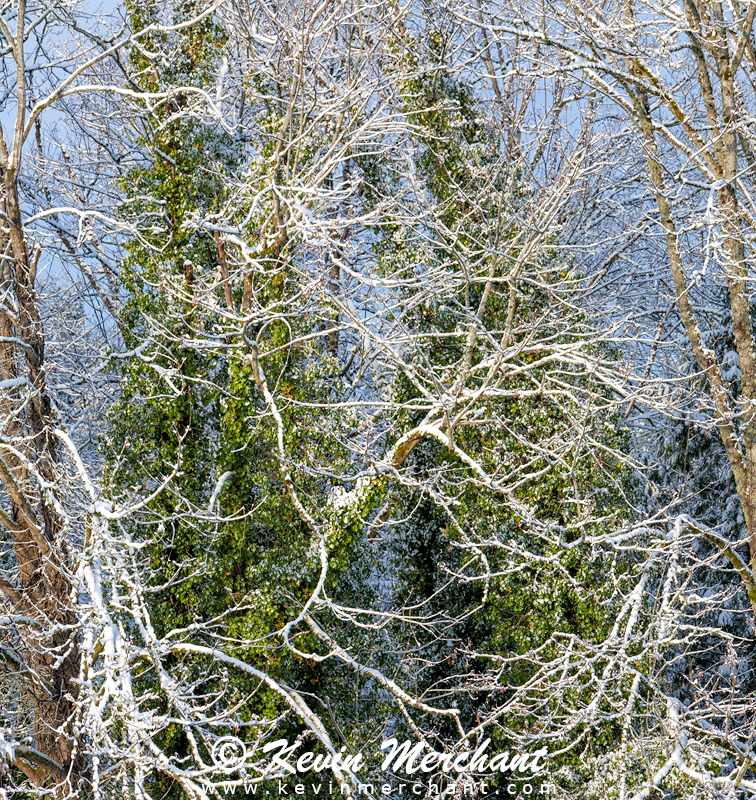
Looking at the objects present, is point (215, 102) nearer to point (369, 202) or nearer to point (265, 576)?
point (369, 202)

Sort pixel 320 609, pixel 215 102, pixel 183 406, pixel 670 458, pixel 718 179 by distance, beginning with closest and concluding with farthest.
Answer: pixel 215 102 → pixel 718 179 → pixel 320 609 → pixel 183 406 → pixel 670 458

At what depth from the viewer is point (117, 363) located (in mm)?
9773

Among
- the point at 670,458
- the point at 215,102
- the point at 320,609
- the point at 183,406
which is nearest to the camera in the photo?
the point at 215,102

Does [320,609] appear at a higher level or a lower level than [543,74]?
lower

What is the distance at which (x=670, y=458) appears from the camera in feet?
36.9

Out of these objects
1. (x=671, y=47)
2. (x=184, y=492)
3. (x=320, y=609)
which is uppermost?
(x=671, y=47)

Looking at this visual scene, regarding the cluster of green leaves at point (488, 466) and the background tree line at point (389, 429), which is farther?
the cluster of green leaves at point (488, 466)

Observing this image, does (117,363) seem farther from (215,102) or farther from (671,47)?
(671,47)

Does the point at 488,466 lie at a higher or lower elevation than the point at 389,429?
lower

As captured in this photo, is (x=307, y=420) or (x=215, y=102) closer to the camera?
(x=215, y=102)

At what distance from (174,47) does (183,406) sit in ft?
13.5

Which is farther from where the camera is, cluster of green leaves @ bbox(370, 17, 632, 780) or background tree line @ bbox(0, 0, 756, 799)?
cluster of green leaves @ bbox(370, 17, 632, 780)

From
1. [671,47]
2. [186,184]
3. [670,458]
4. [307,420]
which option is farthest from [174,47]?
[670,458]

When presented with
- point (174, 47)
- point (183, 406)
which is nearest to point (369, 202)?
point (174, 47)
